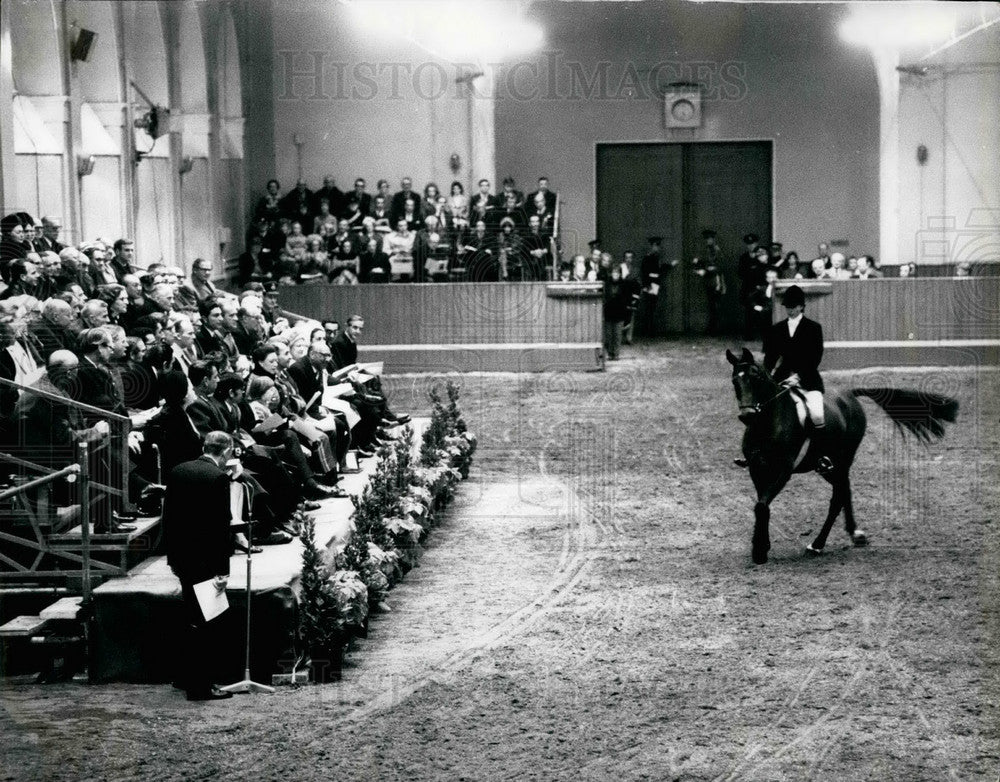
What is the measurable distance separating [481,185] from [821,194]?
8.27 metres

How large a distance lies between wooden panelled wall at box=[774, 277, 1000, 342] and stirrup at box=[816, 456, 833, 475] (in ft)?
48.0

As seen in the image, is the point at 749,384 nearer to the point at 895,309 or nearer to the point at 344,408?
the point at 344,408

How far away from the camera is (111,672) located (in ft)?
30.9

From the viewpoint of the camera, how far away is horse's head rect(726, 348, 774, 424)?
1207 centimetres

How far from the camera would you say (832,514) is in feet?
41.7

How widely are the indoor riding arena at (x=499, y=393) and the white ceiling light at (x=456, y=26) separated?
92 mm

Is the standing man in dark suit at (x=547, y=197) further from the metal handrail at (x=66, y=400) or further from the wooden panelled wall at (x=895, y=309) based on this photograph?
the metal handrail at (x=66, y=400)

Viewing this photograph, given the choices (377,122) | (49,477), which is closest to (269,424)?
(49,477)

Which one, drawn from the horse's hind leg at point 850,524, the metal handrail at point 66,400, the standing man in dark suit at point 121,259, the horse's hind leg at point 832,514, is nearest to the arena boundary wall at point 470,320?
the standing man in dark suit at point 121,259

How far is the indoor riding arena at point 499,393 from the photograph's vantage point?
29.0ft

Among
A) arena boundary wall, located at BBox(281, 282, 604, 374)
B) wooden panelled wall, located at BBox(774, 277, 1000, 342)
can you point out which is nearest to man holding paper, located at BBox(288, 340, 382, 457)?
arena boundary wall, located at BBox(281, 282, 604, 374)

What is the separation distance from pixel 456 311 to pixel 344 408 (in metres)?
11.5

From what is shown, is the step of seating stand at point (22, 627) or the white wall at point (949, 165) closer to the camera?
the step of seating stand at point (22, 627)

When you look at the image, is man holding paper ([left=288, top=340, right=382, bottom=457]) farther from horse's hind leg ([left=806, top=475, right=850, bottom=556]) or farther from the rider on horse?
horse's hind leg ([left=806, top=475, right=850, bottom=556])
